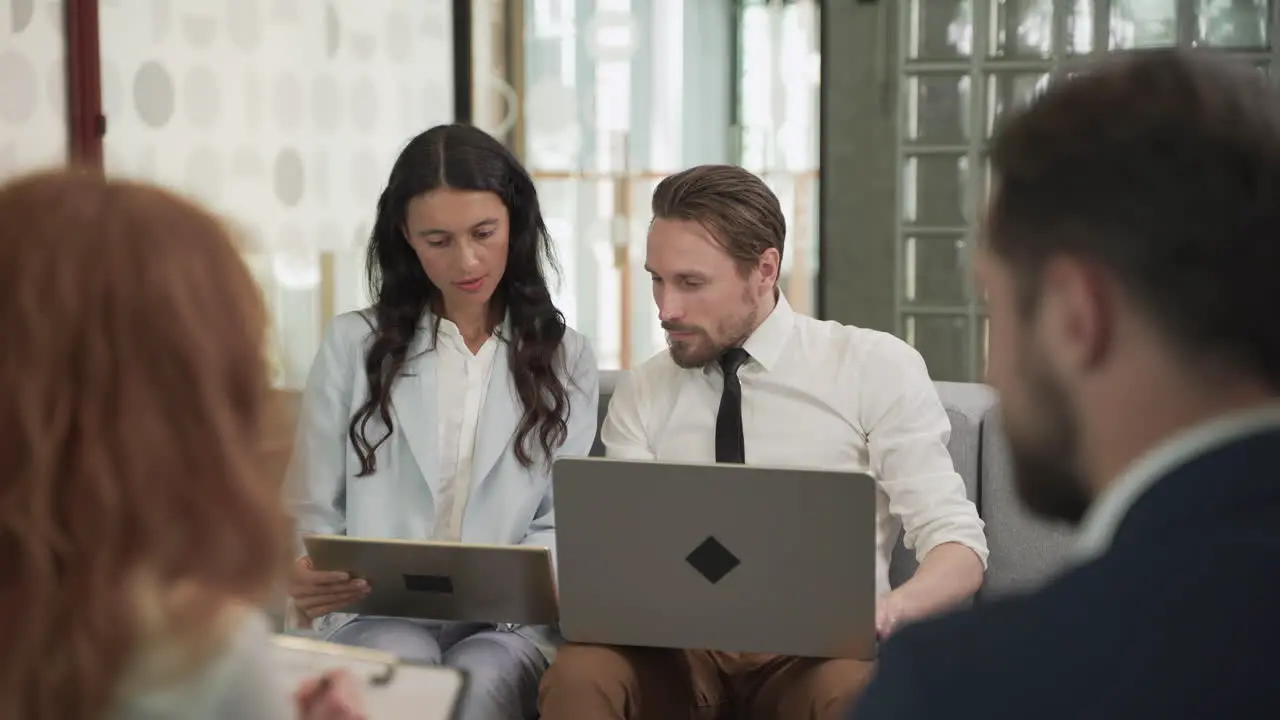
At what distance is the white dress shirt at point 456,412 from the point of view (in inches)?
98.3

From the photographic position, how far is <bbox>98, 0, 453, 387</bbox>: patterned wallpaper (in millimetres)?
3061

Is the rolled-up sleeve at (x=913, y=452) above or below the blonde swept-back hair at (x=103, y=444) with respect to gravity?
below

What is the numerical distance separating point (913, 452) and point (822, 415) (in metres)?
0.17

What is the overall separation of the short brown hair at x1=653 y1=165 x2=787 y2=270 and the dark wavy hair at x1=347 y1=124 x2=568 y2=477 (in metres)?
0.29

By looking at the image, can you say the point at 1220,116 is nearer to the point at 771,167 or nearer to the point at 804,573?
the point at 804,573

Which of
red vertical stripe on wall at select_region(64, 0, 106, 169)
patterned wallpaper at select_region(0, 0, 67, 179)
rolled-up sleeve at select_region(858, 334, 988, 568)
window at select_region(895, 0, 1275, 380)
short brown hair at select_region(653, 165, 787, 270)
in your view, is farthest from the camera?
window at select_region(895, 0, 1275, 380)

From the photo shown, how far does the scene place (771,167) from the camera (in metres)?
4.27

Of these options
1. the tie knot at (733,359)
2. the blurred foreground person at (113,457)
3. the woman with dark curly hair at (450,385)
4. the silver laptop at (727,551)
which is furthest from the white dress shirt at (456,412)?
the blurred foreground person at (113,457)

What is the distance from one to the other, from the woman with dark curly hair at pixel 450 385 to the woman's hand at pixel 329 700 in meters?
1.16

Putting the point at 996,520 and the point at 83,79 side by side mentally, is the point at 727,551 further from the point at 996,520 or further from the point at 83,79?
the point at 83,79

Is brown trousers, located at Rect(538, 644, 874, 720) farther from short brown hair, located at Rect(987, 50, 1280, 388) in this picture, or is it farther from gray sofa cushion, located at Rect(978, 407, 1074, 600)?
short brown hair, located at Rect(987, 50, 1280, 388)

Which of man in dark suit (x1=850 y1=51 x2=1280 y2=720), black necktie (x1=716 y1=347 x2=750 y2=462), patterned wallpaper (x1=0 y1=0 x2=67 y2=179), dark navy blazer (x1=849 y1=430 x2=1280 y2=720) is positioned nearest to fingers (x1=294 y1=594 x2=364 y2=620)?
black necktie (x1=716 y1=347 x2=750 y2=462)

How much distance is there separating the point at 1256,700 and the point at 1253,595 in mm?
47

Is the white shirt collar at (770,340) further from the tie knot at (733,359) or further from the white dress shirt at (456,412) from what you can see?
the white dress shirt at (456,412)
